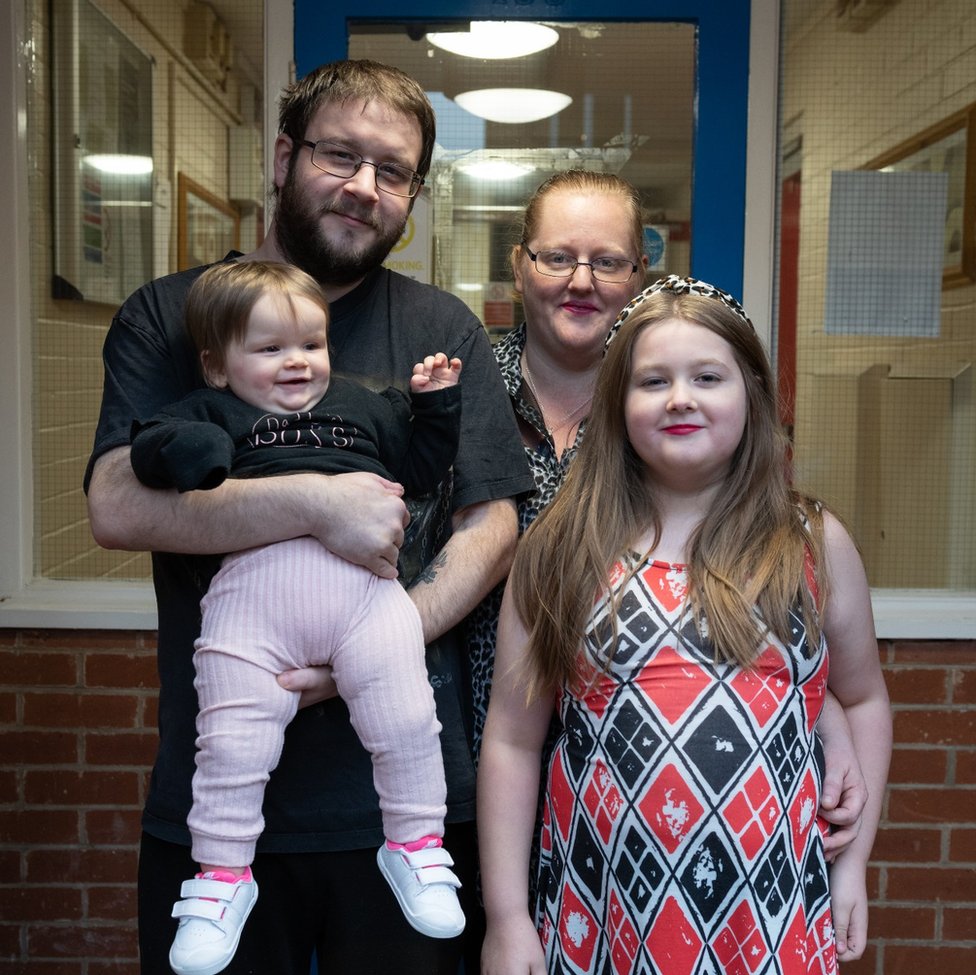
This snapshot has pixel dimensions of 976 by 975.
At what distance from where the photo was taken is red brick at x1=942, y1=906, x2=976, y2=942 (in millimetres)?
3176

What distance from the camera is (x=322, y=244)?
1.92 metres

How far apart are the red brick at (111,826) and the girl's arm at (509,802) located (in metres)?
1.55

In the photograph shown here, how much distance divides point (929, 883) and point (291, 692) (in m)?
2.15

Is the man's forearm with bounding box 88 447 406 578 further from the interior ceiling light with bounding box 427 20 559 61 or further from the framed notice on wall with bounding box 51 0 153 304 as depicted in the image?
the interior ceiling light with bounding box 427 20 559 61

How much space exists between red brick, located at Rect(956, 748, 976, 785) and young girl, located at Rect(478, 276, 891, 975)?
A: 134 cm

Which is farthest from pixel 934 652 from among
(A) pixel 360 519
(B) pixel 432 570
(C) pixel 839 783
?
(A) pixel 360 519

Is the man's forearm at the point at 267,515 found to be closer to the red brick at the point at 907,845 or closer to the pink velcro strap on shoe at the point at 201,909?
the pink velcro strap on shoe at the point at 201,909

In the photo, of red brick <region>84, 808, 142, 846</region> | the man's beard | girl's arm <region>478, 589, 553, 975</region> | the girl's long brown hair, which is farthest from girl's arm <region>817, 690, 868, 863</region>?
red brick <region>84, 808, 142, 846</region>

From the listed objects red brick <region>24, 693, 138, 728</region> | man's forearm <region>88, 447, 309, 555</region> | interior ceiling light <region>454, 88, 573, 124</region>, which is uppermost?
interior ceiling light <region>454, 88, 573, 124</region>

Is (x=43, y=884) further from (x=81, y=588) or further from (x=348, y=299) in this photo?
(x=348, y=299)

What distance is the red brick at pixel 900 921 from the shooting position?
317cm

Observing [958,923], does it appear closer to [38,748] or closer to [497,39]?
[38,748]

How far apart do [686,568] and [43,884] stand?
219 cm

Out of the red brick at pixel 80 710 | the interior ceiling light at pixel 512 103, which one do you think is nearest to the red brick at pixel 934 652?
the interior ceiling light at pixel 512 103
